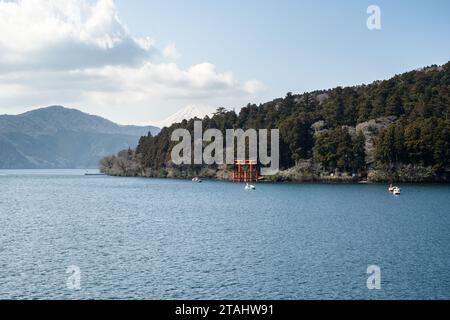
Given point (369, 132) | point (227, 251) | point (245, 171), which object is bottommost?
point (227, 251)

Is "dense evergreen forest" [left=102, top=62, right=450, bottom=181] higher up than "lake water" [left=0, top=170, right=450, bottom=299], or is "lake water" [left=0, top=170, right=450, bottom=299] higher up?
"dense evergreen forest" [left=102, top=62, right=450, bottom=181]

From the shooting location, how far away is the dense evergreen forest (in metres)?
144

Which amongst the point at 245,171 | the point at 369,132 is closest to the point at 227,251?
the point at 369,132

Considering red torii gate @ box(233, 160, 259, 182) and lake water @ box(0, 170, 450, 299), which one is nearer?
lake water @ box(0, 170, 450, 299)

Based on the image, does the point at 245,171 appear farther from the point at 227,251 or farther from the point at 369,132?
the point at 227,251

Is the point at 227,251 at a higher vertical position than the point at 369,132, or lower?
lower

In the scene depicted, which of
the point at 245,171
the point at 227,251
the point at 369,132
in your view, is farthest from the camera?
the point at 245,171

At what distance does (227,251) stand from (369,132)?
12241 centimetres

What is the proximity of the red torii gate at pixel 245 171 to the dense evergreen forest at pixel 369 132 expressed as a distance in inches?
344

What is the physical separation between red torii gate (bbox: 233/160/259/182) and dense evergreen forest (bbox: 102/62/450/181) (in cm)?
875

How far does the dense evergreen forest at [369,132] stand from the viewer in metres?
144

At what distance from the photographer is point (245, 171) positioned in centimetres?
17150

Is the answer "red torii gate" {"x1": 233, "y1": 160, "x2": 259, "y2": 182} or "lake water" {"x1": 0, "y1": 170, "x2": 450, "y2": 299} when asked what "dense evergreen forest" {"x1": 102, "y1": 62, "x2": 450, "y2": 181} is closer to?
"red torii gate" {"x1": 233, "y1": 160, "x2": 259, "y2": 182}

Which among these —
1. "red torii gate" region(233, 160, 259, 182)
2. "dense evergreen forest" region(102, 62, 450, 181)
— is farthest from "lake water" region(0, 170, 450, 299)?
"red torii gate" region(233, 160, 259, 182)
